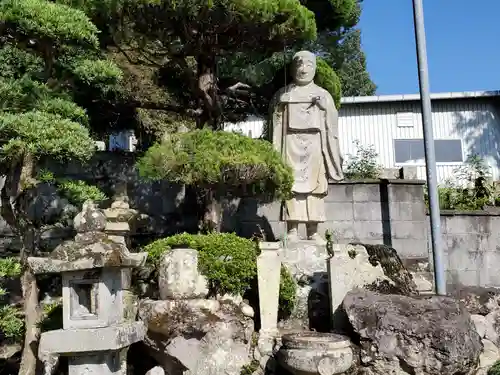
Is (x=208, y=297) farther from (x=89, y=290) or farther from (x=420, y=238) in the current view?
(x=420, y=238)

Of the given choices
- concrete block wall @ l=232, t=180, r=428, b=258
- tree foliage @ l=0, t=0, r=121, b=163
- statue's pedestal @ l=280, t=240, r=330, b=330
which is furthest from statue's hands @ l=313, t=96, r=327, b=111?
tree foliage @ l=0, t=0, r=121, b=163

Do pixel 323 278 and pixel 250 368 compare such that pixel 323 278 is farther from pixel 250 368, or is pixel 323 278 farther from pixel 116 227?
pixel 116 227

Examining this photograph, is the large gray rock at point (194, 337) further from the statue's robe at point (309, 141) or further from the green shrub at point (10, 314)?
the statue's robe at point (309, 141)

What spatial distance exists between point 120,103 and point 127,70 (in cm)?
380

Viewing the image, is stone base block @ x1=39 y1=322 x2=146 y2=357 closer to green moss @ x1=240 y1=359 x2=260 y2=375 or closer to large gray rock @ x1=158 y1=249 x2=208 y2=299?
large gray rock @ x1=158 y1=249 x2=208 y2=299

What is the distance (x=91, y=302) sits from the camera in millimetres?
5215

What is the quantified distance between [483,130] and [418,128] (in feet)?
5.77

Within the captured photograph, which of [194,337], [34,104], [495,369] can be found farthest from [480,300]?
[34,104]

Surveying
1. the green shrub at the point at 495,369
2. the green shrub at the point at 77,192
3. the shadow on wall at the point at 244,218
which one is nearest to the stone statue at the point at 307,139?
the shadow on wall at the point at 244,218

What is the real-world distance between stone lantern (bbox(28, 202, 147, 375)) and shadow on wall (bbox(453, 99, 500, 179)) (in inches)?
478

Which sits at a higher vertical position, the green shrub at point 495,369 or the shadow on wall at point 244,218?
the shadow on wall at point 244,218

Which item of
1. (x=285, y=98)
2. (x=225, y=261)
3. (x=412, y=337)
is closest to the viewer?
(x=412, y=337)

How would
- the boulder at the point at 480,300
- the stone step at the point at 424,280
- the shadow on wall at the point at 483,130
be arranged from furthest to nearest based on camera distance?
the shadow on wall at the point at 483,130, the stone step at the point at 424,280, the boulder at the point at 480,300

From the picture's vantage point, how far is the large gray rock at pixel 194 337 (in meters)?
5.83
